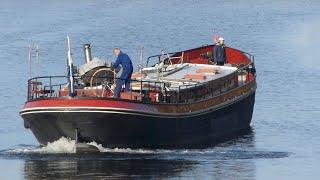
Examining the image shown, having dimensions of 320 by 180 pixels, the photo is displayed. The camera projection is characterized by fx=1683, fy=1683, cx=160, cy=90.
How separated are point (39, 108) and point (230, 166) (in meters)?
A: 5.82

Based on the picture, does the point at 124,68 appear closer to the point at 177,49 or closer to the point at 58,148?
the point at 58,148

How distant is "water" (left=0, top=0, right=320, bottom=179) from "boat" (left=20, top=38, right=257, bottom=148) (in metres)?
0.59

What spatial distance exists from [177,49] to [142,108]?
38.1m

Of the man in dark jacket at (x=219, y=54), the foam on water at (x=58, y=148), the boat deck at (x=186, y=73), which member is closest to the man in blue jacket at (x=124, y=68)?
the foam on water at (x=58, y=148)

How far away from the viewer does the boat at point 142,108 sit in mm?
47750

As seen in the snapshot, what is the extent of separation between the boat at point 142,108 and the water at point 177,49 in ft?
1.95

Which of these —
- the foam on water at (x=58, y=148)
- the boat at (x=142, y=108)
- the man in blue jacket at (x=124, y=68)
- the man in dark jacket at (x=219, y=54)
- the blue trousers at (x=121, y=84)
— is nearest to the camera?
the boat at (x=142, y=108)

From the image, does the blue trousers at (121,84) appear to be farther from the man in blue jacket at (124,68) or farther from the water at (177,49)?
the water at (177,49)

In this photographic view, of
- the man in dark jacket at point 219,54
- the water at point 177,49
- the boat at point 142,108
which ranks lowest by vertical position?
the water at point 177,49

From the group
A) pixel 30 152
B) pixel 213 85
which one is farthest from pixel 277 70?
pixel 30 152

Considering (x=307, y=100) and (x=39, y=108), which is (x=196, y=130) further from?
(x=307, y=100)

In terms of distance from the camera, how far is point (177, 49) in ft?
283

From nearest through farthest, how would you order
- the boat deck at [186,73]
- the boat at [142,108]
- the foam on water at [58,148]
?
the boat at [142,108], the foam on water at [58,148], the boat deck at [186,73]

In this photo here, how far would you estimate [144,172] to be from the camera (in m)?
45.4
